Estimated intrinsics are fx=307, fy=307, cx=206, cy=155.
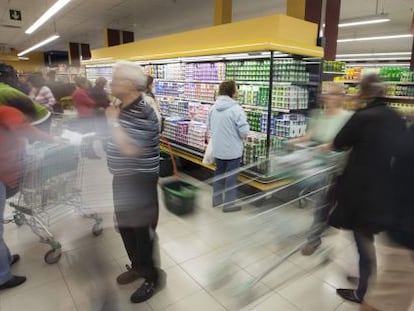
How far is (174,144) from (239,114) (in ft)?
7.41

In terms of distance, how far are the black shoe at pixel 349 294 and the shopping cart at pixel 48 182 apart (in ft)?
8.06

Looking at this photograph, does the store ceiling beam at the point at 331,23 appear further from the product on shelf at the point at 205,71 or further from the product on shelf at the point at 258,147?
the product on shelf at the point at 258,147

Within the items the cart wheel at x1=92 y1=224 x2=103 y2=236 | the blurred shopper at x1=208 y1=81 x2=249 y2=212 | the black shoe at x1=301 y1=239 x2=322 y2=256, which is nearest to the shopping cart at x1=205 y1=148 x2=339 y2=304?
the black shoe at x1=301 y1=239 x2=322 y2=256

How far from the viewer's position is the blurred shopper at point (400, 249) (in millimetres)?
1562

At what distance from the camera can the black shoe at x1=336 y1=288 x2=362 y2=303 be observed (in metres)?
2.38

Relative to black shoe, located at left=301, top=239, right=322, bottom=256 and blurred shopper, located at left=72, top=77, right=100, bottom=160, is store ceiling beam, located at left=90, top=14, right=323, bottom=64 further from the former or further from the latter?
black shoe, located at left=301, top=239, right=322, bottom=256

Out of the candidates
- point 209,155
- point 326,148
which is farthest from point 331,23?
point 326,148

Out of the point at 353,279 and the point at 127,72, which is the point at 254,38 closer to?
the point at 127,72

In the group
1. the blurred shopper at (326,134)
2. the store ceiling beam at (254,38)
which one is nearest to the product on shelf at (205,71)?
the store ceiling beam at (254,38)

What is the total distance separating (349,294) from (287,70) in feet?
9.01

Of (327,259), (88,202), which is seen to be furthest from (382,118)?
(88,202)

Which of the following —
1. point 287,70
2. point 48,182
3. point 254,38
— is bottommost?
point 48,182

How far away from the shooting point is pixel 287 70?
4.04 m

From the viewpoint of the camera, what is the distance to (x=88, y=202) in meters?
3.15
